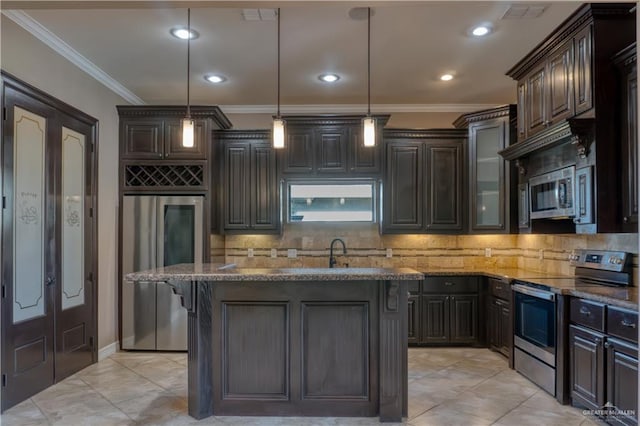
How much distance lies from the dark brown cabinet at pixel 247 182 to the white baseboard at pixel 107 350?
1764 millimetres

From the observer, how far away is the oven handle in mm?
3432

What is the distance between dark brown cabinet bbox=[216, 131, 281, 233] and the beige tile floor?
1752 millimetres

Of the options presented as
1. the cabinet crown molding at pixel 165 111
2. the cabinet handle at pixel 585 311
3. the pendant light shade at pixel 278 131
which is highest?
the cabinet crown molding at pixel 165 111

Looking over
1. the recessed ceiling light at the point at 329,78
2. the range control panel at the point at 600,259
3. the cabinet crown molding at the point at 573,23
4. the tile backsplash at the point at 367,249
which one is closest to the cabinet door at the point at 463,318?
the tile backsplash at the point at 367,249

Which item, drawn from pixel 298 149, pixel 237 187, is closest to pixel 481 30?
pixel 298 149

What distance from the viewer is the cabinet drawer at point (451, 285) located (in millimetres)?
4980

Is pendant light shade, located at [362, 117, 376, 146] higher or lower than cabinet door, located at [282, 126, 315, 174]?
lower

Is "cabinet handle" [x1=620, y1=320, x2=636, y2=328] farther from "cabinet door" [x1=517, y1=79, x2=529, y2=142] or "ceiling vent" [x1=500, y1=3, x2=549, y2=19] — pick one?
"ceiling vent" [x1=500, y1=3, x2=549, y2=19]

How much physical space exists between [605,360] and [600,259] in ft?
3.52

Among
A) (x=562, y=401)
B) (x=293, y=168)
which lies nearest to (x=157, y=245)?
(x=293, y=168)

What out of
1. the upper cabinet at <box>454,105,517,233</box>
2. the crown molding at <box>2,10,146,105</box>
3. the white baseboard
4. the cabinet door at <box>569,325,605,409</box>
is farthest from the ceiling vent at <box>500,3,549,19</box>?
the white baseboard

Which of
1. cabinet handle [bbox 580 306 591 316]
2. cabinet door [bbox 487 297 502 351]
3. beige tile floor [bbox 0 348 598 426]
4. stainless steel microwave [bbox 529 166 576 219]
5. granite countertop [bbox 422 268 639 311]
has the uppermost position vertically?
stainless steel microwave [bbox 529 166 576 219]

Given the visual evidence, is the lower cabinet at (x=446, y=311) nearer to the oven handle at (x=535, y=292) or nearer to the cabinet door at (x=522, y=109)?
the oven handle at (x=535, y=292)

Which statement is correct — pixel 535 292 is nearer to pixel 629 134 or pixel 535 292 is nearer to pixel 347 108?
pixel 629 134
